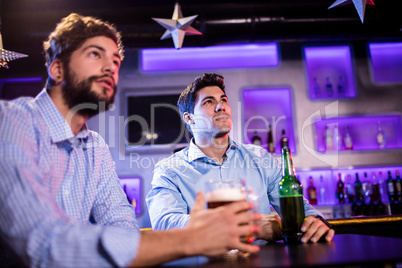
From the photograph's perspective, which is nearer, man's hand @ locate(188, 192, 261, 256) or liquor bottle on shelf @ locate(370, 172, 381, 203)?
man's hand @ locate(188, 192, 261, 256)

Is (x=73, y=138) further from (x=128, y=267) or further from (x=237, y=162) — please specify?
(x=237, y=162)

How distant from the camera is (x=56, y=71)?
1.18 m

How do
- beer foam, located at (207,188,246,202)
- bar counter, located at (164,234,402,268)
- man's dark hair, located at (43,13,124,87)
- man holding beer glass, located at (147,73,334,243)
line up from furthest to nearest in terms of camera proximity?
man holding beer glass, located at (147,73,334,243), man's dark hair, located at (43,13,124,87), beer foam, located at (207,188,246,202), bar counter, located at (164,234,402,268)

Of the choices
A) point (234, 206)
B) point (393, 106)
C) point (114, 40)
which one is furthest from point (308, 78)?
point (234, 206)

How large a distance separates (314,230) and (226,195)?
0.43 meters

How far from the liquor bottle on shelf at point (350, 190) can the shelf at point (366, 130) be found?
40 centimetres

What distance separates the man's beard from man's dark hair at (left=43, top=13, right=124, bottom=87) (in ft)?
0.26

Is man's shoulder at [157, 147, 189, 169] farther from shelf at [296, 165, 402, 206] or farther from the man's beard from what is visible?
Answer: shelf at [296, 165, 402, 206]

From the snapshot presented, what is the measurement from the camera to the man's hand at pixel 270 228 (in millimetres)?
1198

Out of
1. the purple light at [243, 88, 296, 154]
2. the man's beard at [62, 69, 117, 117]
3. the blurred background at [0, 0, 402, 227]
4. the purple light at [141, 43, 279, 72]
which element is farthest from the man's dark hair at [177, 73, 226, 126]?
the purple light at [141, 43, 279, 72]

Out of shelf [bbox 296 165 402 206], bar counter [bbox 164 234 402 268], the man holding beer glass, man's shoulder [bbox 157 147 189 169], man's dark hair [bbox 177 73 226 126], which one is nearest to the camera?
bar counter [bbox 164 234 402 268]

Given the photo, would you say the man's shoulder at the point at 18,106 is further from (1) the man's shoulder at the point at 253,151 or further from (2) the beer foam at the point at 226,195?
(1) the man's shoulder at the point at 253,151

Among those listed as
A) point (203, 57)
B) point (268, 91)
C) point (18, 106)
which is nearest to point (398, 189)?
point (268, 91)

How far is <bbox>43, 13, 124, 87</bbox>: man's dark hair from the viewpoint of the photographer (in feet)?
3.85
